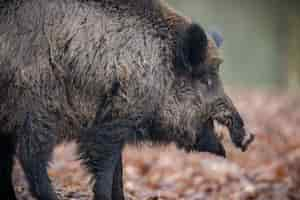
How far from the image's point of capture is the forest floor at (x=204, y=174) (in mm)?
7359

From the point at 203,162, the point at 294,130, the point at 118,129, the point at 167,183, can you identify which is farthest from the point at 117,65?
the point at 294,130

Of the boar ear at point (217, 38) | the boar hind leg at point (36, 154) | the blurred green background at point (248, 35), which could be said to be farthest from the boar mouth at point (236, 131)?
the blurred green background at point (248, 35)

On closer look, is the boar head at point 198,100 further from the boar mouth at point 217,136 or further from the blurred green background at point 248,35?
the blurred green background at point 248,35

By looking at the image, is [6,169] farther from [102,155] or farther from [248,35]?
[248,35]

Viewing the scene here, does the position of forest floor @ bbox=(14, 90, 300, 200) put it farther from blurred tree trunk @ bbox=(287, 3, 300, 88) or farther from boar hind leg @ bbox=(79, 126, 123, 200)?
blurred tree trunk @ bbox=(287, 3, 300, 88)

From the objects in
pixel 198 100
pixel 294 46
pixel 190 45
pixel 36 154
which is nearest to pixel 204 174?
pixel 198 100

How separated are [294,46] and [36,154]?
18867 mm

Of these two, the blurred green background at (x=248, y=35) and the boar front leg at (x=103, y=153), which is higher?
the boar front leg at (x=103, y=153)

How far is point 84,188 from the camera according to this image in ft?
21.7

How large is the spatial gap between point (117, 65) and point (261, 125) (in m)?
8.67

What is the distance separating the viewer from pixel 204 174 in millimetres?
9375

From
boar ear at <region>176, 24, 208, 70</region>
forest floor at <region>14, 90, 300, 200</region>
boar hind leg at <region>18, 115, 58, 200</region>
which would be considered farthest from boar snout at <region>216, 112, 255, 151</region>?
boar hind leg at <region>18, 115, 58, 200</region>

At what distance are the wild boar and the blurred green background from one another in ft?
71.4

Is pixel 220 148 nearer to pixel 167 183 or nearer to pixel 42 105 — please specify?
pixel 42 105
